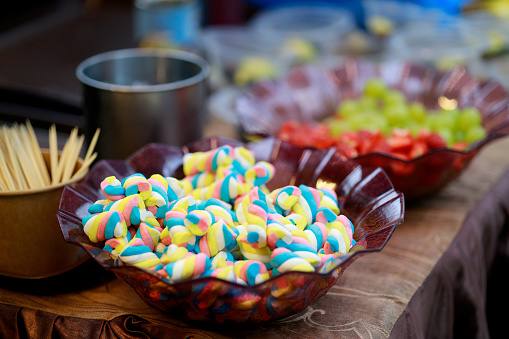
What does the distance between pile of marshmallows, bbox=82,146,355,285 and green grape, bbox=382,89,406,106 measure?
56cm

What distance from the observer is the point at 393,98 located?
3.83 feet

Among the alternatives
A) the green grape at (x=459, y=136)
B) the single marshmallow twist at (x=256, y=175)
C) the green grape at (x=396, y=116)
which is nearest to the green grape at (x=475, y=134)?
the green grape at (x=459, y=136)

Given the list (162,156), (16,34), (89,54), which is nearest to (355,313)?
(162,156)

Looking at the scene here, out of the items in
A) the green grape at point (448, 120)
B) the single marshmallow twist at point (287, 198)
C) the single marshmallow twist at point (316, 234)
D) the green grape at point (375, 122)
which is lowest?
the green grape at point (375, 122)

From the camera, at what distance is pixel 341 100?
4.13ft

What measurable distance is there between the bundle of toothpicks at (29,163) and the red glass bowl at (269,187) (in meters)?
0.05

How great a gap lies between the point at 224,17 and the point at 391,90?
1.09 meters

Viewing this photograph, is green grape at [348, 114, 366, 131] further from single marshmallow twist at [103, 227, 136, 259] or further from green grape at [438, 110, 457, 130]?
single marshmallow twist at [103, 227, 136, 259]

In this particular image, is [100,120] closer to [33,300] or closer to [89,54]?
[33,300]

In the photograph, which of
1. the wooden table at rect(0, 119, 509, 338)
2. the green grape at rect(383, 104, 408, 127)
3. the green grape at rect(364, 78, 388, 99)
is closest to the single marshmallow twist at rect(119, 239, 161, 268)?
the wooden table at rect(0, 119, 509, 338)

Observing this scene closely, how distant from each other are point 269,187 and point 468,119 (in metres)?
0.47

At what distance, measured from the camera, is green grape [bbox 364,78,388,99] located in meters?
1.20

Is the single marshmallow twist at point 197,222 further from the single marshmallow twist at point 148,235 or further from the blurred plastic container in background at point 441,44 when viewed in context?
the blurred plastic container in background at point 441,44

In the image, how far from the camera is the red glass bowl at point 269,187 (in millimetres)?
541
